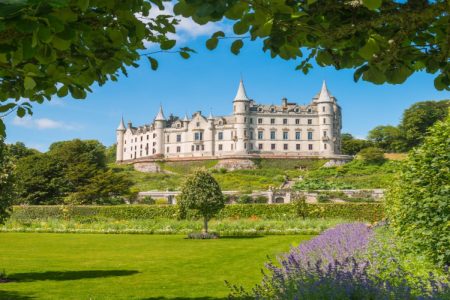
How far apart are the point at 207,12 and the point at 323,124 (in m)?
83.8

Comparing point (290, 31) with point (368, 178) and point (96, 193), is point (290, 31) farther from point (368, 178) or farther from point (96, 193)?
point (368, 178)

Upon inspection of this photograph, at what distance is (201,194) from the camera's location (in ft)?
79.8

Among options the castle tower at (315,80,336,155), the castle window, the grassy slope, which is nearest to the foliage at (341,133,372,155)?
the castle tower at (315,80,336,155)

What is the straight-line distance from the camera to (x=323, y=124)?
275ft

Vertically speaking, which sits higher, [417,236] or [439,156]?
[439,156]

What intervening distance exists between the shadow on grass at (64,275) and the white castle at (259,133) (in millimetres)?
66889

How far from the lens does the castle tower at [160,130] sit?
89750 millimetres

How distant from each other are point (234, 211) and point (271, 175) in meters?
37.9

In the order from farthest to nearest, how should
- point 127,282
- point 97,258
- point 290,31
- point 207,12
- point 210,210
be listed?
point 210,210, point 97,258, point 127,282, point 290,31, point 207,12

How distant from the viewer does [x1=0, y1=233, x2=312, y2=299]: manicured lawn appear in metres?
10.4

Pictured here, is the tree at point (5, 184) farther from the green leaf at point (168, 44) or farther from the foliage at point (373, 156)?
the foliage at point (373, 156)

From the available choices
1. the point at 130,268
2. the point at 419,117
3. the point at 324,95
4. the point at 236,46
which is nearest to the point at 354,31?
the point at 236,46

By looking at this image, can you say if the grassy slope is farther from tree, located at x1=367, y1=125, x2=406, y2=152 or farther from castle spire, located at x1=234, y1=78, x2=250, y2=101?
tree, located at x1=367, y1=125, x2=406, y2=152

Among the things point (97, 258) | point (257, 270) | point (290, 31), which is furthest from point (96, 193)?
point (290, 31)
